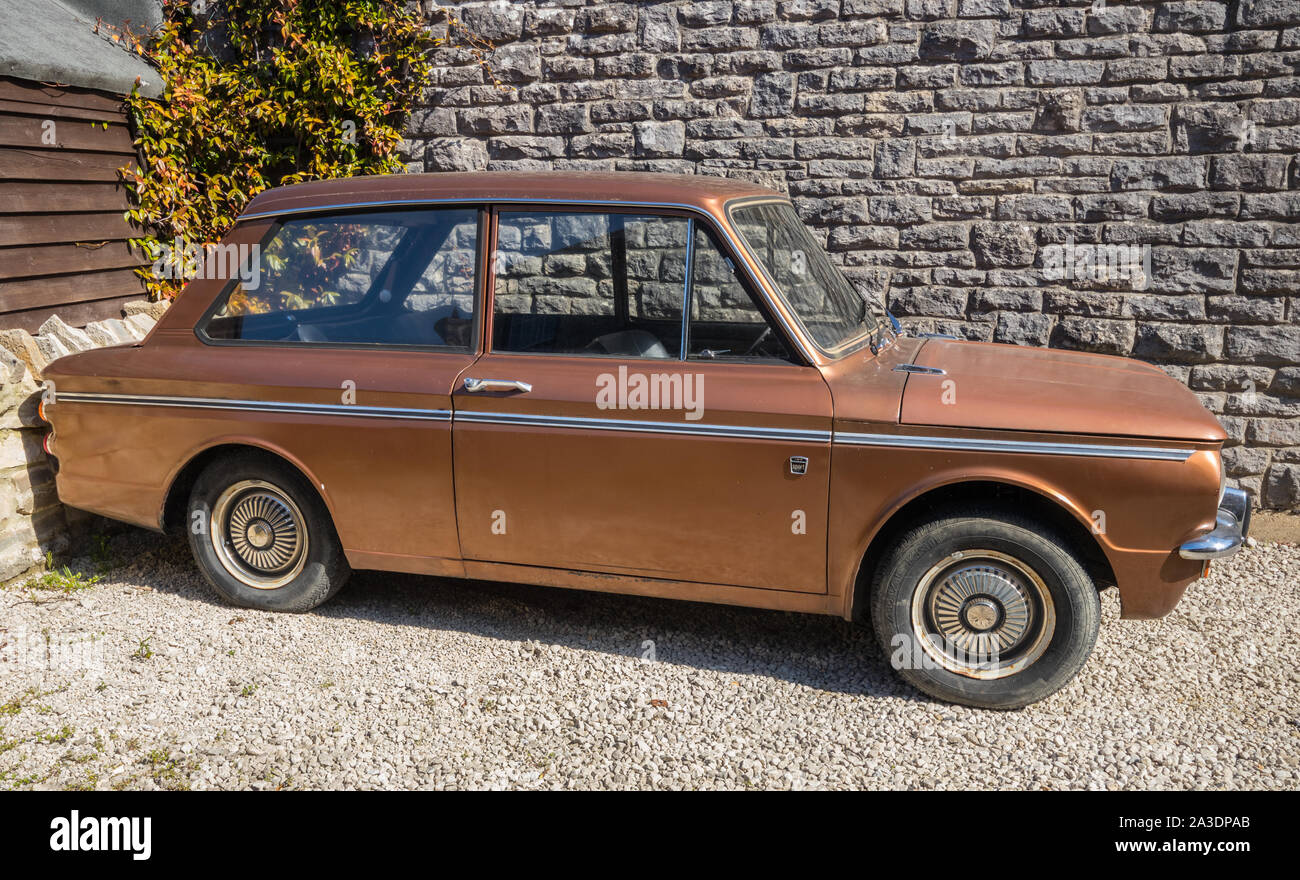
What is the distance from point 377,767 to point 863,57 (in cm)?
484

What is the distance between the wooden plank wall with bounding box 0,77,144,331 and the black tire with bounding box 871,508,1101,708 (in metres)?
5.06

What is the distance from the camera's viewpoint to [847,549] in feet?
11.5

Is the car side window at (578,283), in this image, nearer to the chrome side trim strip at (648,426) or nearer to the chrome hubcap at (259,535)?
the chrome side trim strip at (648,426)

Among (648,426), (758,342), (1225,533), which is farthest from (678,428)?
(1225,533)

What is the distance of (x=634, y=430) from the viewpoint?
11.8 ft

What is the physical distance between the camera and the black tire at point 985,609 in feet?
11.0

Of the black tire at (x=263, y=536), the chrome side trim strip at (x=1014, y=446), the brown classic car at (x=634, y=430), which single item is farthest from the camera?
the black tire at (x=263, y=536)

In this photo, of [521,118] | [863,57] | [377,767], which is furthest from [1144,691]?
[521,118]

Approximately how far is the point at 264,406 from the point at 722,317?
6.49ft

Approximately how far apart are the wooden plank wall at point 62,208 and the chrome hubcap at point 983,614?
17.1 feet

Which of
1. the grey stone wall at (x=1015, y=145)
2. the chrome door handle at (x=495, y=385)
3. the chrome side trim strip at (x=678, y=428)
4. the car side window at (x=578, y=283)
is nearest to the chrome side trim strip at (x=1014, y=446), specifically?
the chrome side trim strip at (x=678, y=428)

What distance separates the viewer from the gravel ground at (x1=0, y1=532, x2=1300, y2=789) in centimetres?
319

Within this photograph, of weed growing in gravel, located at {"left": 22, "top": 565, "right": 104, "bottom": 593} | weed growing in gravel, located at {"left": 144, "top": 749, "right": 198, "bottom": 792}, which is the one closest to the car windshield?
weed growing in gravel, located at {"left": 144, "top": 749, "right": 198, "bottom": 792}
